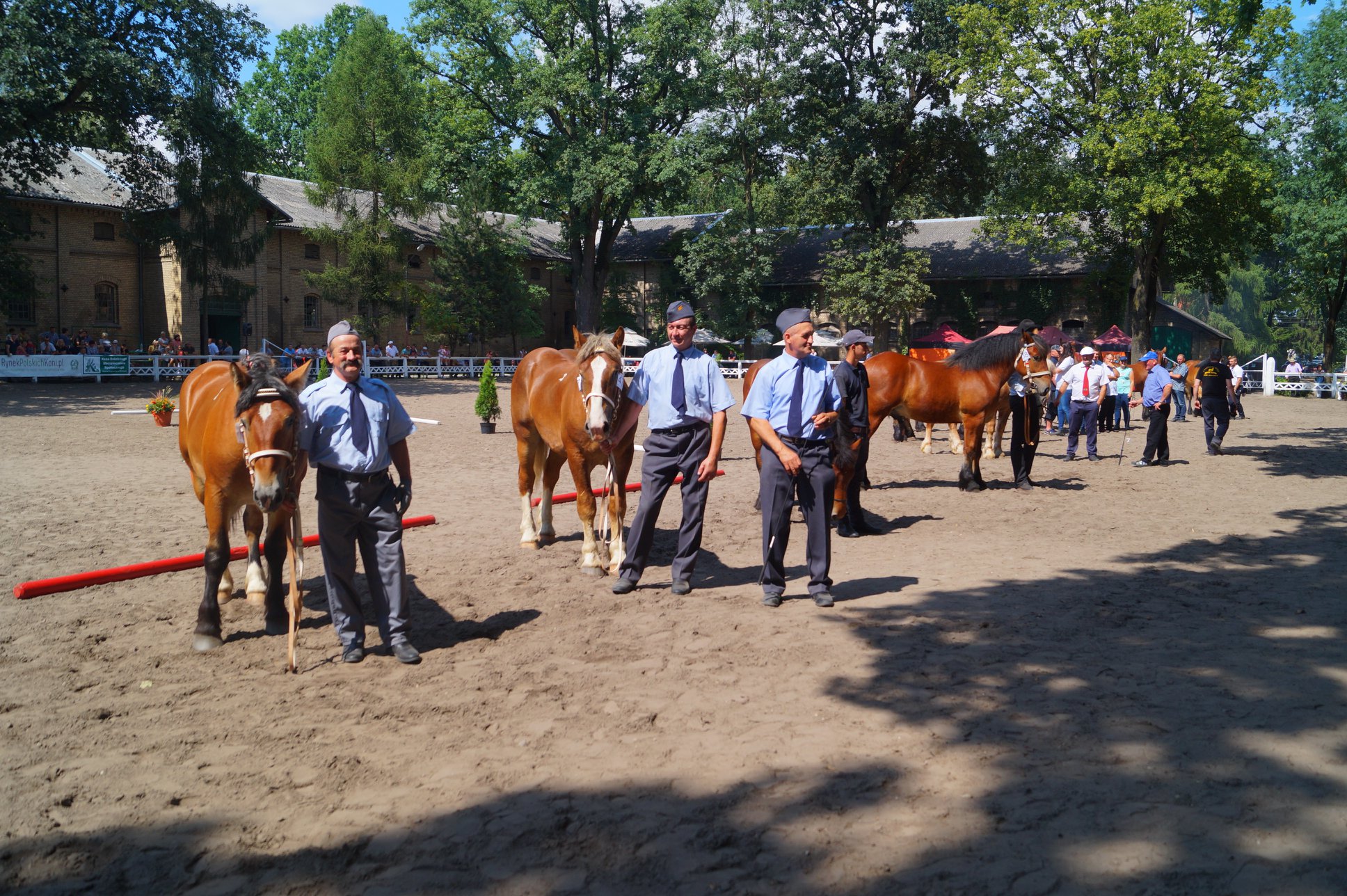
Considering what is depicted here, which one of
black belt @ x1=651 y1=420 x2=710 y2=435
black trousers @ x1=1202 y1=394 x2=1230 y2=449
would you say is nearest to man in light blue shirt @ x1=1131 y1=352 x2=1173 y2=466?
black trousers @ x1=1202 y1=394 x2=1230 y2=449

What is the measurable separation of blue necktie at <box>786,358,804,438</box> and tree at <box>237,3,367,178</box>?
62377mm

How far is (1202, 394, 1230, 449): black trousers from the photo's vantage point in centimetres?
1803

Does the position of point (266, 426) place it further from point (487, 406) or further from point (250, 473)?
point (487, 406)

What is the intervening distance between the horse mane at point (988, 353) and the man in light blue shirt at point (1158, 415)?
160 inches

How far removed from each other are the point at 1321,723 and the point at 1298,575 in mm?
4137

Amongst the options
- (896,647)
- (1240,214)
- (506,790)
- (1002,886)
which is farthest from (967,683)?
(1240,214)

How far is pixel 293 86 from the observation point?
6391 centimetres

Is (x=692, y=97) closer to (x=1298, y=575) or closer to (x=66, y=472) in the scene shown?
(x=66, y=472)

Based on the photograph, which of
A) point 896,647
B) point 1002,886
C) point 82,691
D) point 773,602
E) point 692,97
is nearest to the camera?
point 1002,886

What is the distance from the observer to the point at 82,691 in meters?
5.57

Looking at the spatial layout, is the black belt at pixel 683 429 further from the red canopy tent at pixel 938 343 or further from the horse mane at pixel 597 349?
the red canopy tent at pixel 938 343

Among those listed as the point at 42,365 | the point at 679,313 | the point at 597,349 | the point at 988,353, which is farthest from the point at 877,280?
the point at 679,313

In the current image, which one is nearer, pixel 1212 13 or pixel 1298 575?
pixel 1298 575

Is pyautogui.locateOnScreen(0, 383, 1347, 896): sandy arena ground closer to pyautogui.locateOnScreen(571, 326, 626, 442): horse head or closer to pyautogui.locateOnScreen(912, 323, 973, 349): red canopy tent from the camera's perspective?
pyautogui.locateOnScreen(571, 326, 626, 442): horse head
